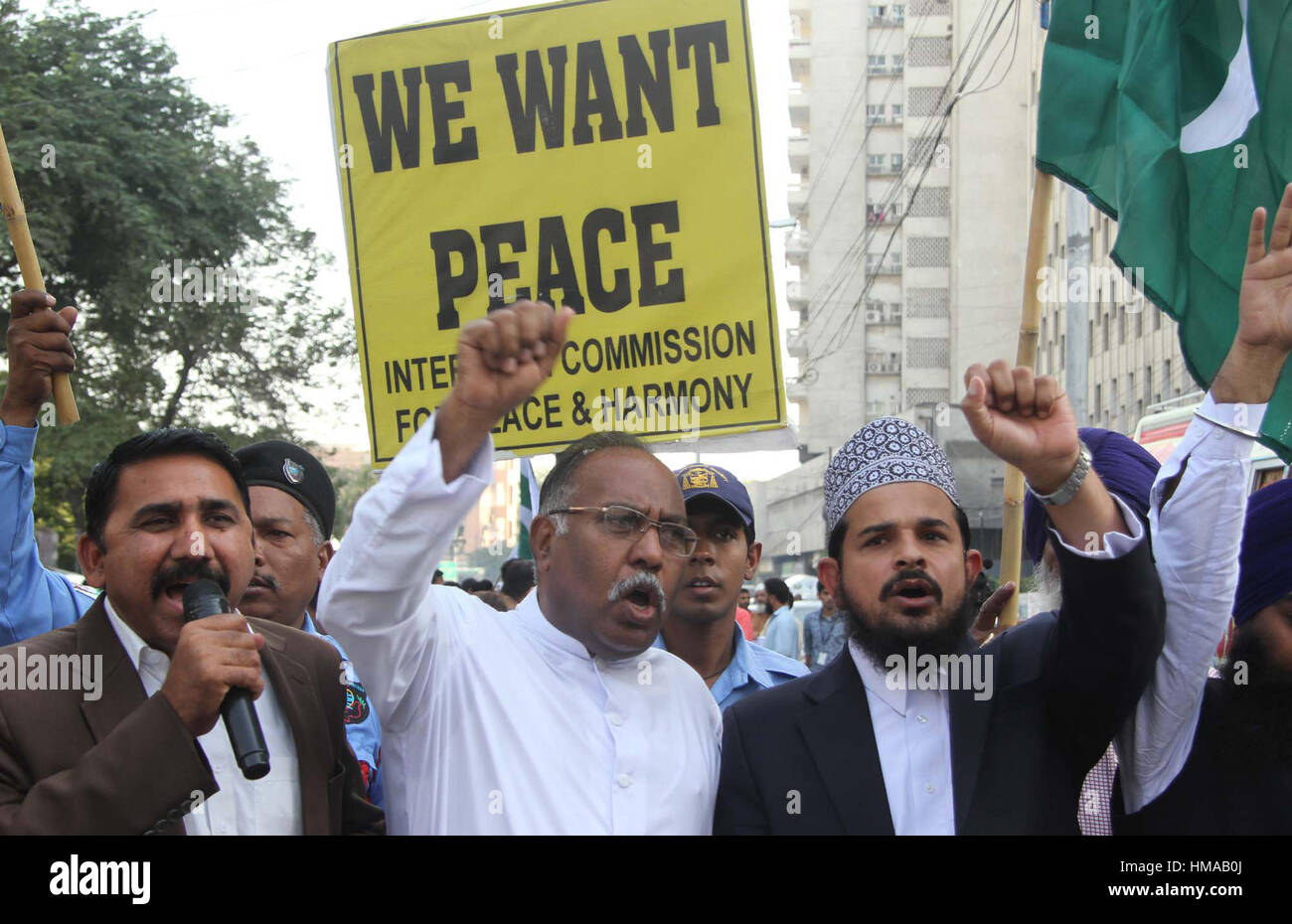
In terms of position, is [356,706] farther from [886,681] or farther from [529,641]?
[886,681]

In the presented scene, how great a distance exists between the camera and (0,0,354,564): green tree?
1888 cm

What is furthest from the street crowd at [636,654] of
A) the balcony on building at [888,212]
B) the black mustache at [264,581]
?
the balcony on building at [888,212]

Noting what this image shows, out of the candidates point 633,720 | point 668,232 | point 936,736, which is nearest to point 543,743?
point 633,720

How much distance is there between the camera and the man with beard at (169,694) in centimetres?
224

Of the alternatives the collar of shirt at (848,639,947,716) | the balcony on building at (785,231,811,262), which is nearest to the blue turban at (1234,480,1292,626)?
the collar of shirt at (848,639,947,716)

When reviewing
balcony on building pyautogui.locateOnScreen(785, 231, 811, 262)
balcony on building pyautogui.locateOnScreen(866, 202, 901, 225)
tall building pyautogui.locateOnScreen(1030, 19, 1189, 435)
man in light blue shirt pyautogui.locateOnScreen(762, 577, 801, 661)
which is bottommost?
man in light blue shirt pyautogui.locateOnScreen(762, 577, 801, 661)

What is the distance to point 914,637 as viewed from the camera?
2.76m

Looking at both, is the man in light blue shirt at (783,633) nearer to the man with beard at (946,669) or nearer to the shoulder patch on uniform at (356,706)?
the shoulder patch on uniform at (356,706)

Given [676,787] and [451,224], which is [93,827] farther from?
[451,224]

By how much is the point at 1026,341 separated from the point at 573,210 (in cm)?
140

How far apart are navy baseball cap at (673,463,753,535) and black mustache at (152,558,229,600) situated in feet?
6.34

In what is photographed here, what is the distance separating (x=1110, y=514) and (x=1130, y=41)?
2.18 meters

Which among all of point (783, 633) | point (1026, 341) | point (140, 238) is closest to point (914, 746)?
point (1026, 341)

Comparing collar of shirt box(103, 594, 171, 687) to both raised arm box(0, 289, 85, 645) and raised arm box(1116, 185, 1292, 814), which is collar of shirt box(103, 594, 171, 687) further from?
raised arm box(1116, 185, 1292, 814)
